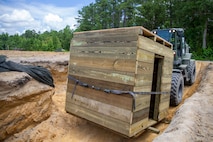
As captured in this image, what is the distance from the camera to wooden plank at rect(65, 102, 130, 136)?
316 cm

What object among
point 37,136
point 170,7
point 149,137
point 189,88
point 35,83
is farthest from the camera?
point 170,7

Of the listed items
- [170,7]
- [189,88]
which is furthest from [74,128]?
[170,7]

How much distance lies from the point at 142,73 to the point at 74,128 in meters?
2.84

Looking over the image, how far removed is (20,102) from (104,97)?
2.31 meters

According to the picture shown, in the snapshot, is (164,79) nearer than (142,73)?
No

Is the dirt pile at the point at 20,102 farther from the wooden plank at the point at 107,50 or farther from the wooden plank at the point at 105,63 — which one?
the wooden plank at the point at 107,50

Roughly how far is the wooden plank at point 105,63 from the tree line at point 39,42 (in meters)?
28.3

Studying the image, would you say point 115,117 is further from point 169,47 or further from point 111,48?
point 169,47

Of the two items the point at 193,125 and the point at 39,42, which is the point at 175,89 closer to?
the point at 193,125

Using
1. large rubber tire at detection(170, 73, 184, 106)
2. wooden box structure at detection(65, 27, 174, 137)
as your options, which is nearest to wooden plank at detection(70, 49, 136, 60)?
wooden box structure at detection(65, 27, 174, 137)

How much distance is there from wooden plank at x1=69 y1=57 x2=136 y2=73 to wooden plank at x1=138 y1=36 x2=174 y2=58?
38 cm

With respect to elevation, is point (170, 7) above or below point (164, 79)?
above

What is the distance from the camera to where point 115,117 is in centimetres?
328

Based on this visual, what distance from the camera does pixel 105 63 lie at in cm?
343
